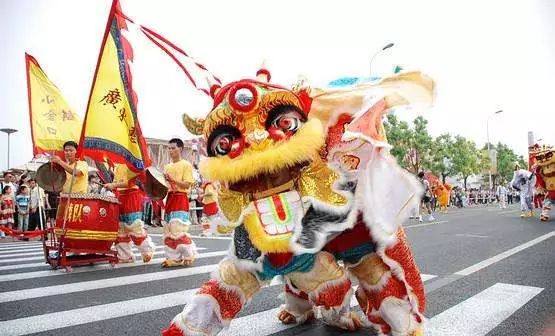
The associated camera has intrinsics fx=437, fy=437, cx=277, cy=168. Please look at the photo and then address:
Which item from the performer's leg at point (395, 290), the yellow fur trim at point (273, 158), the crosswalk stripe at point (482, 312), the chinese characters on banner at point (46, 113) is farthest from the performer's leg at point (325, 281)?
the chinese characters on banner at point (46, 113)

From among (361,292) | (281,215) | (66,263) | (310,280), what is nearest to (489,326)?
(361,292)

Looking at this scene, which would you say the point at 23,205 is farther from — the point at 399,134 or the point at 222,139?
the point at 399,134

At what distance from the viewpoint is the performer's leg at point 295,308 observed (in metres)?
3.00

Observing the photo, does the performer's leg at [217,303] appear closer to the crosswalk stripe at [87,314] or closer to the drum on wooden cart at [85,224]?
the crosswalk stripe at [87,314]

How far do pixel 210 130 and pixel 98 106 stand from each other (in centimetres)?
310

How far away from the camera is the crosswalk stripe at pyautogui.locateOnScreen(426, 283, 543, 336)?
9.35ft

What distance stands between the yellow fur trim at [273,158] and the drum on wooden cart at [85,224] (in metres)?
3.57

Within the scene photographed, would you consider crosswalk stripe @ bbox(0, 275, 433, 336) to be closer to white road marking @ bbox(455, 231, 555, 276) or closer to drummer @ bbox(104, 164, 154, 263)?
white road marking @ bbox(455, 231, 555, 276)

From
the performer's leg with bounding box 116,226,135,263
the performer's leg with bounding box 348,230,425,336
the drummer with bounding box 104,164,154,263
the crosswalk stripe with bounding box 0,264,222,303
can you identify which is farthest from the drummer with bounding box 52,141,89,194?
the performer's leg with bounding box 348,230,425,336

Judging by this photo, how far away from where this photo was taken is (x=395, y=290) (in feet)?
7.82

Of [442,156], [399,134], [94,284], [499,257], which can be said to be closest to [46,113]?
[94,284]

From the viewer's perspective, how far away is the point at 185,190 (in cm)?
593

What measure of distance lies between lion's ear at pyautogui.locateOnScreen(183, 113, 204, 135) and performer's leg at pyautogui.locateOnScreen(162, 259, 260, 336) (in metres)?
0.78

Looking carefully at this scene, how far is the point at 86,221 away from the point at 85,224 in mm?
36
